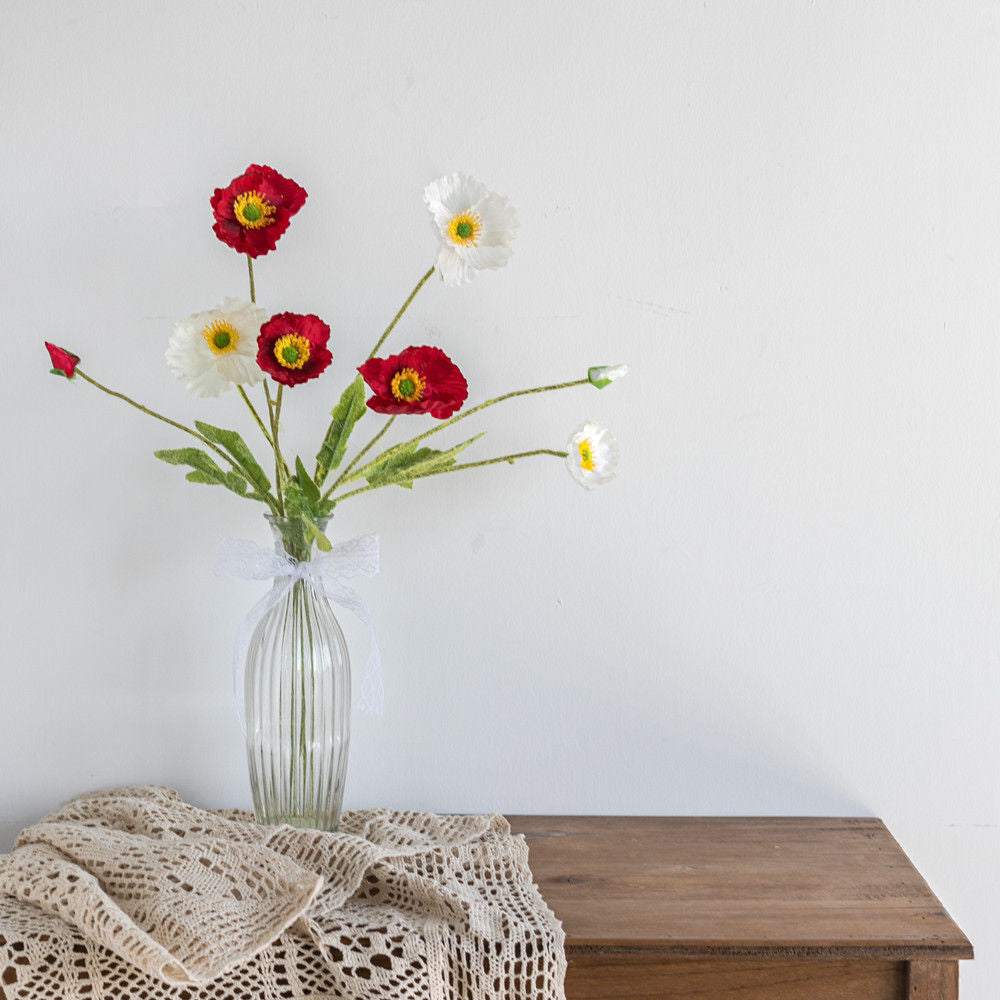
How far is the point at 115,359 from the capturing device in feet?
3.59

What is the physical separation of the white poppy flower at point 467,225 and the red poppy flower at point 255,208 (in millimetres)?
137

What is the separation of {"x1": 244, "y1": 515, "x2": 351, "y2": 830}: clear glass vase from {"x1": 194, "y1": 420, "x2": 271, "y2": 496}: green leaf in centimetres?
4

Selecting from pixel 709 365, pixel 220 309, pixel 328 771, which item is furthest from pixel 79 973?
pixel 709 365

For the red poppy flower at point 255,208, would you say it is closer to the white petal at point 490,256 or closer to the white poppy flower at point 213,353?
the white poppy flower at point 213,353

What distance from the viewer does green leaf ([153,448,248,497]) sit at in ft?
3.14

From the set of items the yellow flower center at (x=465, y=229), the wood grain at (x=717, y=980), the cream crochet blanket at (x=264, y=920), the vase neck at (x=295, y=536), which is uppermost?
→ the yellow flower center at (x=465, y=229)

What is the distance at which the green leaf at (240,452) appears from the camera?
0.98 meters

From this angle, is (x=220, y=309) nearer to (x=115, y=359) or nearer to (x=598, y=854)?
(x=115, y=359)

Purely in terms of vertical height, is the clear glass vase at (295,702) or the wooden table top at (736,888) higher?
the clear glass vase at (295,702)

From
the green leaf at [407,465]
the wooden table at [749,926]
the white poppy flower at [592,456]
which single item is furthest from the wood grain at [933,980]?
the green leaf at [407,465]

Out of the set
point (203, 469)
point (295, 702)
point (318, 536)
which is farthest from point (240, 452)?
point (295, 702)

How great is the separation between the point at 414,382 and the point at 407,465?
0.37ft

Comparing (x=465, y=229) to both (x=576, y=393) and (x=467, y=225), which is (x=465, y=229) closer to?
(x=467, y=225)

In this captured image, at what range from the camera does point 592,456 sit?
0.99m
